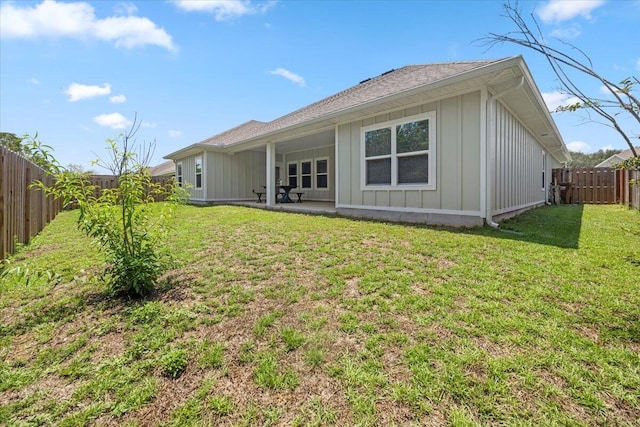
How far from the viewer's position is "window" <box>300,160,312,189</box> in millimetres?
13484

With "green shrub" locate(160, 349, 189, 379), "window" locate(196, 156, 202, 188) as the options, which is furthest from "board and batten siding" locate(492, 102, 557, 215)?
"window" locate(196, 156, 202, 188)

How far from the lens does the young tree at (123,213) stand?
2.72 metres

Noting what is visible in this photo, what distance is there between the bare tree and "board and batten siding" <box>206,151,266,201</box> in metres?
12.3

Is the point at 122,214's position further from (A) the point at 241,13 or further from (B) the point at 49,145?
(A) the point at 241,13

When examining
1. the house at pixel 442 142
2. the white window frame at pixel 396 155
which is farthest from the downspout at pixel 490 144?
the white window frame at pixel 396 155

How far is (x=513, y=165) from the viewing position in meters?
7.27

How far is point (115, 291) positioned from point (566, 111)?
4.42m

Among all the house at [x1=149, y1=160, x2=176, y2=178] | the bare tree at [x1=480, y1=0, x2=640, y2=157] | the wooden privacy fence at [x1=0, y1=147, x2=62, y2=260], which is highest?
the house at [x1=149, y1=160, x2=176, y2=178]

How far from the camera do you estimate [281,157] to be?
47.5 ft

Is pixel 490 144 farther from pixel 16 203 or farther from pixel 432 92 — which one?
pixel 16 203

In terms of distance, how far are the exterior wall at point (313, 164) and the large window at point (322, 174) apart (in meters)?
0.13

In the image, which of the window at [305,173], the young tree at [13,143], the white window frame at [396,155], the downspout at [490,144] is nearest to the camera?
the young tree at [13,143]

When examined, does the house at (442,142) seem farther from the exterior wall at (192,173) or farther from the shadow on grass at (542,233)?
the exterior wall at (192,173)

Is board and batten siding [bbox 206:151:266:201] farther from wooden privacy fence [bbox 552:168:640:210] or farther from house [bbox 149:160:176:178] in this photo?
wooden privacy fence [bbox 552:168:640:210]
